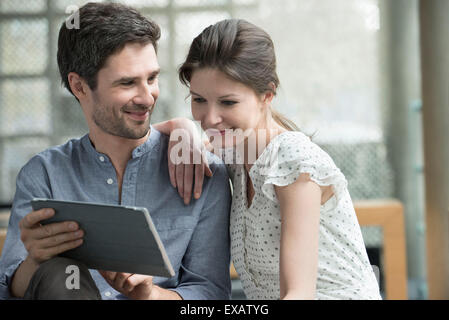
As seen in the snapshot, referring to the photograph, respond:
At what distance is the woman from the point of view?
4.19ft

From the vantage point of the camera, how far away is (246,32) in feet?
4.50

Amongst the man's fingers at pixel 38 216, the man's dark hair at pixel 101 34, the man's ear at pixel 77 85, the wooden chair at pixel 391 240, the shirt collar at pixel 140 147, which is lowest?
the wooden chair at pixel 391 240

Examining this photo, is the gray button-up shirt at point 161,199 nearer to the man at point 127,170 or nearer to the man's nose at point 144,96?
the man at point 127,170

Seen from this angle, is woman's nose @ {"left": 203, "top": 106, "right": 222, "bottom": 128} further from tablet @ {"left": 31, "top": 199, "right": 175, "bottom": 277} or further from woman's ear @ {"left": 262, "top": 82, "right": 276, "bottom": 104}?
tablet @ {"left": 31, "top": 199, "right": 175, "bottom": 277}

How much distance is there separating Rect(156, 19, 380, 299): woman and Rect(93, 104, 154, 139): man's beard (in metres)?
0.18

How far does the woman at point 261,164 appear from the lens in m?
1.28

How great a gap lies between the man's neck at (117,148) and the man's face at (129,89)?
0.04 meters

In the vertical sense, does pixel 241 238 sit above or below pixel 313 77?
below

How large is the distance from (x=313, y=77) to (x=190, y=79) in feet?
7.12

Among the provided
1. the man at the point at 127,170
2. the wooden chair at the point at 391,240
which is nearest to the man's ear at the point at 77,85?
the man at the point at 127,170

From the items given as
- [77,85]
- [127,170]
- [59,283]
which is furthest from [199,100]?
[59,283]

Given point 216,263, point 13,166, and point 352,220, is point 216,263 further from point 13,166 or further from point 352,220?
point 13,166
